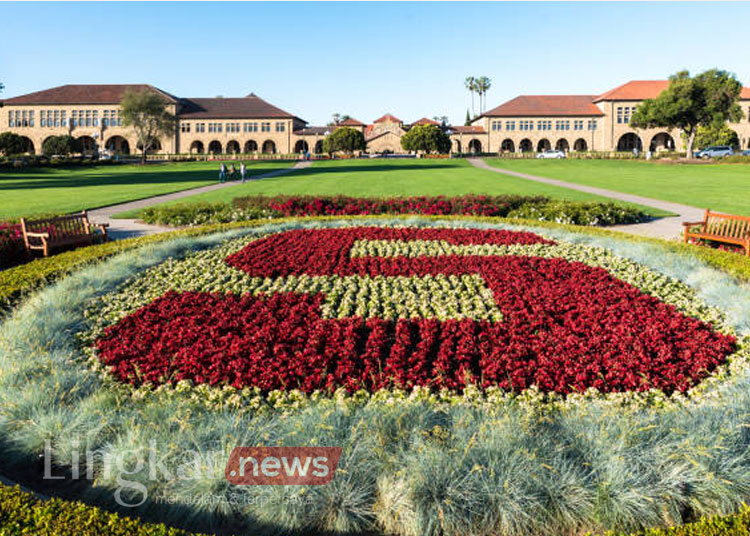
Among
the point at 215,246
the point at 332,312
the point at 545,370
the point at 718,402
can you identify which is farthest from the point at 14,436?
the point at 215,246

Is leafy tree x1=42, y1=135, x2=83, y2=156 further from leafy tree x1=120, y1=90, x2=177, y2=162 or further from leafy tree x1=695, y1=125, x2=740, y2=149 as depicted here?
leafy tree x1=695, y1=125, x2=740, y2=149

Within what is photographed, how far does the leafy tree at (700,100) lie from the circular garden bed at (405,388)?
59.4 m

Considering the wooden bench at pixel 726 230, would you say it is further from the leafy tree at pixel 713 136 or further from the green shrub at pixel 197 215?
the leafy tree at pixel 713 136

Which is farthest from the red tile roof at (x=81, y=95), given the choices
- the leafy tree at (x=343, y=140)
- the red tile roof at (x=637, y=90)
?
the red tile roof at (x=637, y=90)

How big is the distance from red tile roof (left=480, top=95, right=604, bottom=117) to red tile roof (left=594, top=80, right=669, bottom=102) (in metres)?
3.08

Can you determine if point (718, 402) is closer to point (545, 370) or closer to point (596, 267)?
point (545, 370)

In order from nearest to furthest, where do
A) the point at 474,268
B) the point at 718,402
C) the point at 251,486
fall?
the point at 251,486, the point at 718,402, the point at 474,268

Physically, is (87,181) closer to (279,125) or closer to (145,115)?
(145,115)

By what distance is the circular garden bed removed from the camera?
3.25 meters

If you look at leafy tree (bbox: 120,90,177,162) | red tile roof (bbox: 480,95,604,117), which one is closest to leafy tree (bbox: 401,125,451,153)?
red tile roof (bbox: 480,95,604,117)

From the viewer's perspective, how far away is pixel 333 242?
1123 cm

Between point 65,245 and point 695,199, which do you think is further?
point 695,199

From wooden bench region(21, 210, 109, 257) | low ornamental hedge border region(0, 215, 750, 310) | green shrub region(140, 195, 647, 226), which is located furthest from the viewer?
green shrub region(140, 195, 647, 226)

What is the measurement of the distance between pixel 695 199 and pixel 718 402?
65.9 ft
